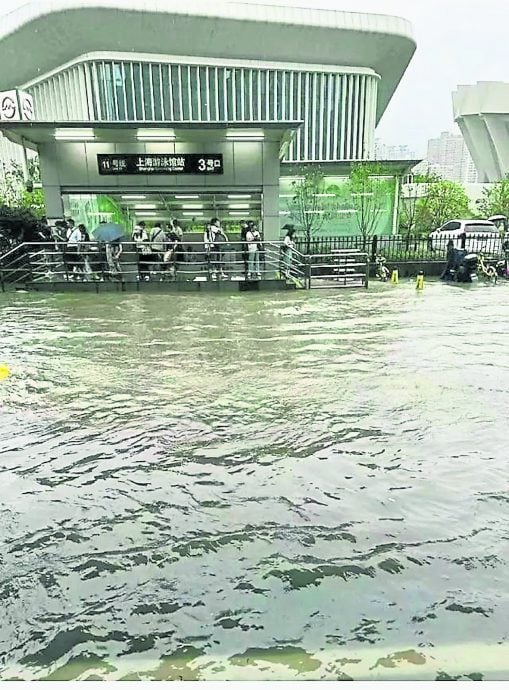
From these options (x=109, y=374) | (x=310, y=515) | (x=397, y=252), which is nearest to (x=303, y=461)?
(x=310, y=515)

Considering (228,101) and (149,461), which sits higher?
(228,101)

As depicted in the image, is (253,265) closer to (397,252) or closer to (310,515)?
(397,252)

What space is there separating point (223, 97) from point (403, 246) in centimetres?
2046

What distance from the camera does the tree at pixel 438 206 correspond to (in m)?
28.8

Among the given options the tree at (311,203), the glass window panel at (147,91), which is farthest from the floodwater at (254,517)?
the glass window panel at (147,91)

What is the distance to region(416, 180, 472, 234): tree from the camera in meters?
28.8

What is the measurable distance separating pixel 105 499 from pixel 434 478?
248 cm

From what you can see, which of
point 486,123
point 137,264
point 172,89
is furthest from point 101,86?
point 486,123

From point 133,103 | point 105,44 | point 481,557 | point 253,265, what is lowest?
point 481,557

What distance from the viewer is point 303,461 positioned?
4348 millimetres

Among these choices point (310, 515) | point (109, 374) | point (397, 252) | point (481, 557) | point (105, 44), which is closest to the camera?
point (481, 557)

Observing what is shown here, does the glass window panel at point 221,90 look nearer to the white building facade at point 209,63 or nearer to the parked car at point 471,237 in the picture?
the white building facade at point 209,63

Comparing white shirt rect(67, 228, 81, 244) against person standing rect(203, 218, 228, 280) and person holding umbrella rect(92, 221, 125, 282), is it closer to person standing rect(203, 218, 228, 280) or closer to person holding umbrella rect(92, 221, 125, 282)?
→ person holding umbrella rect(92, 221, 125, 282)

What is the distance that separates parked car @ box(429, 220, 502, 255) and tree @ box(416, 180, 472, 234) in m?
2.82
